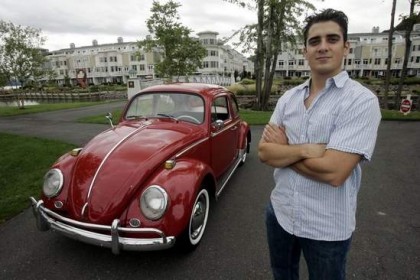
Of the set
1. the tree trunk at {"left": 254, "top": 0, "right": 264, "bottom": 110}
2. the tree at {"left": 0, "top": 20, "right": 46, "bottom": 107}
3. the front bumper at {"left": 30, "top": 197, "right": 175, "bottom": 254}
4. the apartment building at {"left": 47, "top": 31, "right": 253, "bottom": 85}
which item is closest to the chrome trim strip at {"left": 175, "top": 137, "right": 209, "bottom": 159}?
the front bumper at {"left": 30, "top": 197, "right": 175, "bottom": 254}

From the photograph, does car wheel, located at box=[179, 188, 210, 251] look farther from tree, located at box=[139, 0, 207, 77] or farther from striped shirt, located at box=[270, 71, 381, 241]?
tree, located at box=[139, 0, 207, 77]

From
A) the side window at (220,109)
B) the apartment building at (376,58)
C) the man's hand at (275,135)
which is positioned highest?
the apartment building at (376,58)

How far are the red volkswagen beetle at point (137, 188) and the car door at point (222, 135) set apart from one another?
0.15m

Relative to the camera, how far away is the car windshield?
4402 millimetres

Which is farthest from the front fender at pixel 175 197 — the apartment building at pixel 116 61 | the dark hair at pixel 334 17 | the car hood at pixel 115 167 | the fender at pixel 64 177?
the apartment building at pixel 116 61

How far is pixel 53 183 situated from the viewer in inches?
126

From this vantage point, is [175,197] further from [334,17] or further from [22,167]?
[22,167]

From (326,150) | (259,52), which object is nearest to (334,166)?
(326,150)

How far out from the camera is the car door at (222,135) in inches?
176

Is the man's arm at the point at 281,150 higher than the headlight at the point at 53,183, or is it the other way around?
the man's arm at the point at 281,150

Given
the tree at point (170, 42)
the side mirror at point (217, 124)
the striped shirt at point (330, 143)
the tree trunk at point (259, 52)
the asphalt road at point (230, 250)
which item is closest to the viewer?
the striped shirt at point (330, 143)

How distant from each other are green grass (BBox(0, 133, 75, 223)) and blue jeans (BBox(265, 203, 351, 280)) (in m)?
3.95

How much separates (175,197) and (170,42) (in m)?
17.6

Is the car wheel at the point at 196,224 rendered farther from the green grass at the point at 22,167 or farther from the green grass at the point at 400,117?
the green grass at the point at 400,117
